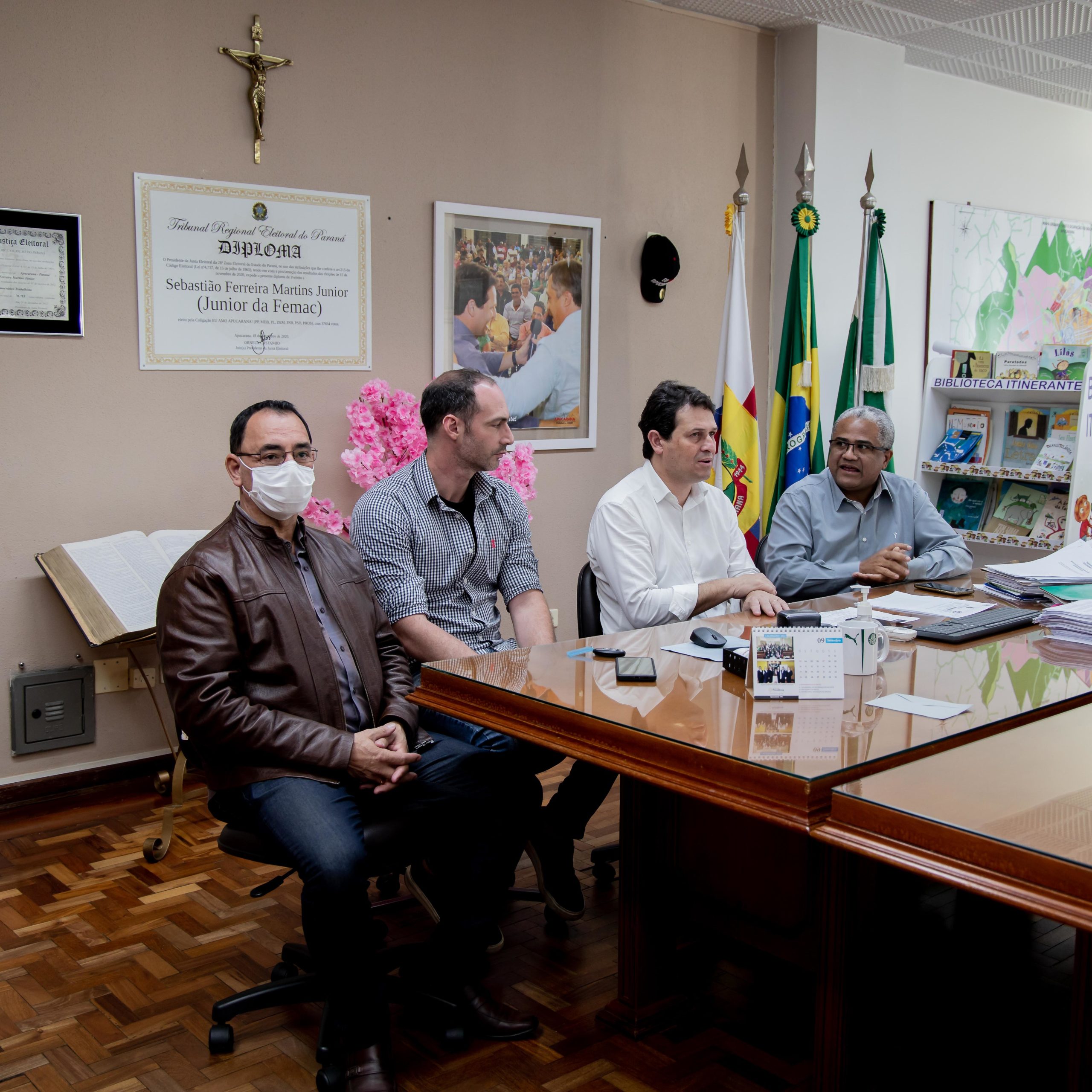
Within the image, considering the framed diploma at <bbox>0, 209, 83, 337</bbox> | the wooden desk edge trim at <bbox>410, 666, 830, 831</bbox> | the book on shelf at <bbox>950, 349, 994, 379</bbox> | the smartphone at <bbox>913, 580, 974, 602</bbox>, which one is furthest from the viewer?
the book on shelf at <bbox>950, 349, 994, 379</bbox>

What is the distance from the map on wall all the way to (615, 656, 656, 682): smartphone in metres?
4.01

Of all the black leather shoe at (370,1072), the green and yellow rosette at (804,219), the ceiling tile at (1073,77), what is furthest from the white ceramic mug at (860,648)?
the ceiling tile at (1073,77)

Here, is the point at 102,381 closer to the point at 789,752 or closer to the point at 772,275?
the point at 789,752

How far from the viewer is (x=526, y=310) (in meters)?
4.27

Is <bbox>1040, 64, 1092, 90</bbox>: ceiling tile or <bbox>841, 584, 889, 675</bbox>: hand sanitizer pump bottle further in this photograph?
<bbox>1040, 64, 1092, 90</bbox>: ceiling tile

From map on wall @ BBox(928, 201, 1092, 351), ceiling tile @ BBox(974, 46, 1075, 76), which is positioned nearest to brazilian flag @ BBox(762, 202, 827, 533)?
map on wall @ BBox(928, 201, 1092, 351)

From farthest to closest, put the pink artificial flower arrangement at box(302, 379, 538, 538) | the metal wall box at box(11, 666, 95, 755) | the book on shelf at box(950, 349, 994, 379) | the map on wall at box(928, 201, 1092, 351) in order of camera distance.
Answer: the map on wall at box(928, 201, 1092, 351) → the book on shelf at box(950, 349, 994, 379) → the pink artificial flower arrangement at box(302, 379, 538, 538) → the metal wall box at box(11, 666, 95, 755)

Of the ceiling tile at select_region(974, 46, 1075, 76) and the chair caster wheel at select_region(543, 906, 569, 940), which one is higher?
the ceiling tile at select_region(974, 46, 1075, 76)

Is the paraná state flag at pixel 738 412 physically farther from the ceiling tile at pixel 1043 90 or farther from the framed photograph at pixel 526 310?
the ceiling tile at pixel 1043 90

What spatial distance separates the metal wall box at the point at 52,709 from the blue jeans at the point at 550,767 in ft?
4.53

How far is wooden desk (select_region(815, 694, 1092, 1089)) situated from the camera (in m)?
1.28

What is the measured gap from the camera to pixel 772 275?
197 inches

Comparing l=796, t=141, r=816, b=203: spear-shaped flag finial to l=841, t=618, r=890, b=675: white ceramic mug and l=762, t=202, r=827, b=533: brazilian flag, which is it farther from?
l=841, t=618, r=890, b=675: white ceramic mug

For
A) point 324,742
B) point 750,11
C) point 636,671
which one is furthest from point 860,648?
point 750,11
